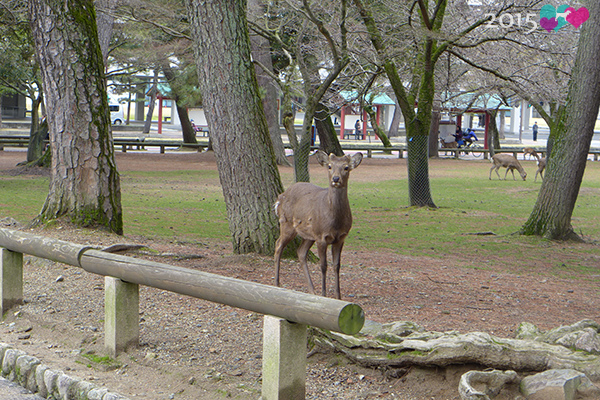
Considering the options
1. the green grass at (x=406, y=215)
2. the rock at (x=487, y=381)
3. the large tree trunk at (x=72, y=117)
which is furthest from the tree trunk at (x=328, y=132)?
the rock at (x=487, y=381)

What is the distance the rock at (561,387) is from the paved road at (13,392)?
3.12m

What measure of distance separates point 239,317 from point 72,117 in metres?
4.58

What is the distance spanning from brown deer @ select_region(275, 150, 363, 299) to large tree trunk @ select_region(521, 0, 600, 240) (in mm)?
7346

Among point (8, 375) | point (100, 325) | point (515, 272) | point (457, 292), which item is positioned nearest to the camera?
point (8, 375)

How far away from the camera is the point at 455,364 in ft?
13.8

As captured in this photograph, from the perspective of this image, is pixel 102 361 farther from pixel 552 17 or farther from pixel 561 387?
pixel 552 17

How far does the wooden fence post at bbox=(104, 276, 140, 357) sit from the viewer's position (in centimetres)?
488

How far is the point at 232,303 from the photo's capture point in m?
4.18

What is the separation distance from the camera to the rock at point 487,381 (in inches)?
153

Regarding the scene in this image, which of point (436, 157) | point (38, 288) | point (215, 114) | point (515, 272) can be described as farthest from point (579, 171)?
point (436, 157)

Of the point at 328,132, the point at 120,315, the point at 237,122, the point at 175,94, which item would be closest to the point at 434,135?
the point at 328,132

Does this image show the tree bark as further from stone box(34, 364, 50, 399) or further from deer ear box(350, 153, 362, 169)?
stone box(34, 364, 50, 399)

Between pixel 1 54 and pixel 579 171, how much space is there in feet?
60.9

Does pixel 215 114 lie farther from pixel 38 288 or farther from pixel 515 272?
pixel 515 272
